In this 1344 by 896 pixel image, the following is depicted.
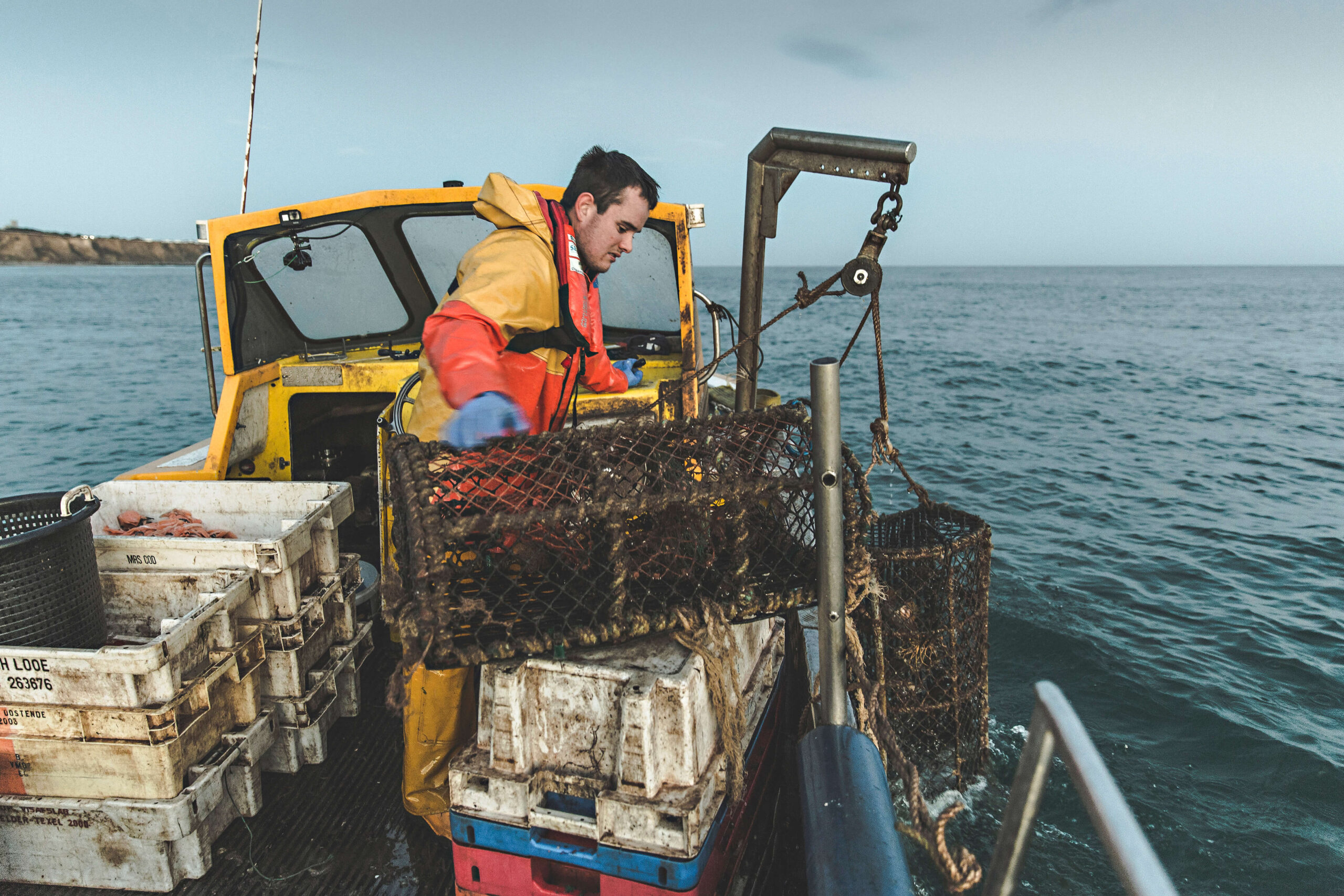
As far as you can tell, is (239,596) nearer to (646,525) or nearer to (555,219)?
(646,525)

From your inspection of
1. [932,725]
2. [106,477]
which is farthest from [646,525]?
[106,477]

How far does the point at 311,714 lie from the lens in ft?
9.82

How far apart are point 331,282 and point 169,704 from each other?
307 cm

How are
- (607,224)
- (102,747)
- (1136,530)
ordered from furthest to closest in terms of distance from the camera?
1. (1136,530)
2. (607,224)
3. (102,747)

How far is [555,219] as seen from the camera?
2.55 meters

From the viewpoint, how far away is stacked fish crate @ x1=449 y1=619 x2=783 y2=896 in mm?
1840

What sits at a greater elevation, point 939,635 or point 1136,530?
point 939,635

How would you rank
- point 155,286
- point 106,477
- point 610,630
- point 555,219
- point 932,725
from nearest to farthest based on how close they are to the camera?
point 610,630, point 555,219, point 932,725, point 106,477, point 155,286

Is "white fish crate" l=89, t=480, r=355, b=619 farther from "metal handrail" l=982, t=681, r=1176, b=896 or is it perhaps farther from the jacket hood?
"metal handrail" l=982, t=681, r=1176, b=896

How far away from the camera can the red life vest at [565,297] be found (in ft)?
8.32

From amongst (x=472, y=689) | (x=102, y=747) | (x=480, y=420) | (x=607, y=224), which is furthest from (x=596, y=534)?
(x=102, y=747)

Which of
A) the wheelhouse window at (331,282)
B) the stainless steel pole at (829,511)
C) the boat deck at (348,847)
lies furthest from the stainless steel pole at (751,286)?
the wheelhouse window at (331,282)

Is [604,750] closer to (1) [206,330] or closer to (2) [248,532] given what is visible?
(2) [248,532]

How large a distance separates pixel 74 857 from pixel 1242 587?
334 inches
